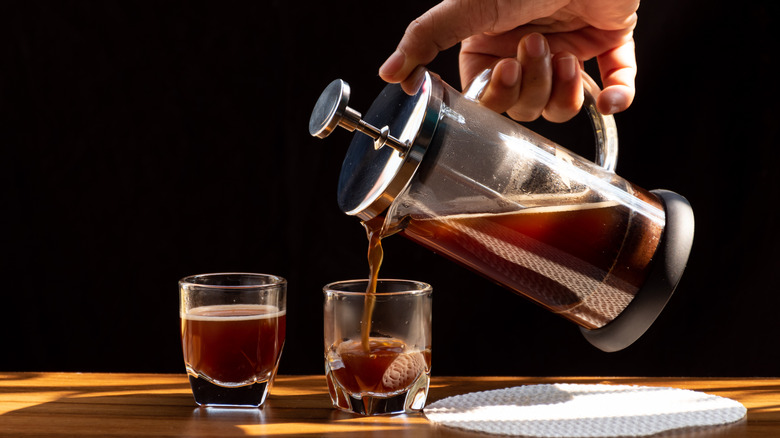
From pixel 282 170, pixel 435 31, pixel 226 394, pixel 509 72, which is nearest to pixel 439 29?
pixel 435 31

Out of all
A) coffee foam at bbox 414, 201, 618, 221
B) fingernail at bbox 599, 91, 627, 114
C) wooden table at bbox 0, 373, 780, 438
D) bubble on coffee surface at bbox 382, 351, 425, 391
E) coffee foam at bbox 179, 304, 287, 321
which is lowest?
wooden table at bbox 0, 373, 780, 438

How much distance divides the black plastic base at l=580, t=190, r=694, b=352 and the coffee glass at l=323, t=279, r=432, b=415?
0.25 meters

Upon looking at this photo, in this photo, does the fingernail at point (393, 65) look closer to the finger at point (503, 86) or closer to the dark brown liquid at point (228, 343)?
the finger at point (503, 86)

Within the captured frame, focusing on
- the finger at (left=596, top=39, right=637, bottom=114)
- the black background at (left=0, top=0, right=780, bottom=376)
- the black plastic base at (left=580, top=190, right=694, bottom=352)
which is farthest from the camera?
the black background at (left=0, top=0, right=780, bottom=376)

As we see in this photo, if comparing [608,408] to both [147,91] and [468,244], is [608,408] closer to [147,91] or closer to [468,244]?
[468,244]

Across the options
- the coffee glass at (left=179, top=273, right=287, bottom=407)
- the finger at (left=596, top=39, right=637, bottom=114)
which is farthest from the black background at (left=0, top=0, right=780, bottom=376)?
the coffee glass at (left=179, top=273, right=287, bottom=407)

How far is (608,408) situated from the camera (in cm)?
103

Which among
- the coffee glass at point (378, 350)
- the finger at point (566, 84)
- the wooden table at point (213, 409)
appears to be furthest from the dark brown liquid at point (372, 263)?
the finger at point (566, 84)

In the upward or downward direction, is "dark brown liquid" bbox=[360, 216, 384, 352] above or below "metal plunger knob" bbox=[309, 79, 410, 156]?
below

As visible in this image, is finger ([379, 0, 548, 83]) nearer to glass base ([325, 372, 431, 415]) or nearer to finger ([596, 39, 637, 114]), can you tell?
finger ([596, 39, 637, 114])

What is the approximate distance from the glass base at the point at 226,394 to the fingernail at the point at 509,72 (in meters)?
0.58

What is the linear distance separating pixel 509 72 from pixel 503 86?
0.03m

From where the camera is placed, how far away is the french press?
3.07 ft

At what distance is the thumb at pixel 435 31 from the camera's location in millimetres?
1077
